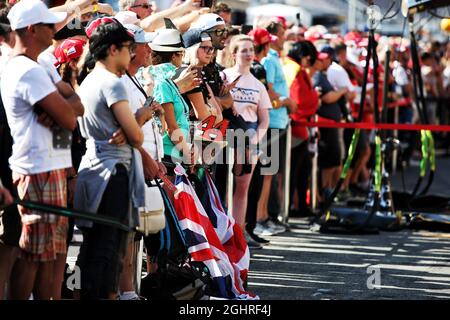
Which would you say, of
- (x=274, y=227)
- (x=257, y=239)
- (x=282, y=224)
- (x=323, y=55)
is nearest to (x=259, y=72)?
(x=257, y=239)

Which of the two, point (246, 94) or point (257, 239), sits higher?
point (246, 94)

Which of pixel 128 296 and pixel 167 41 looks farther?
pixel 167 41

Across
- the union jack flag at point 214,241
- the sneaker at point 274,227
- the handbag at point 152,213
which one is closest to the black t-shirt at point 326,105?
the sneaker at point 274,227

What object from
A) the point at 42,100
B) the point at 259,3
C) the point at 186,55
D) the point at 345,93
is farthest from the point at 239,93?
the point at 259,3

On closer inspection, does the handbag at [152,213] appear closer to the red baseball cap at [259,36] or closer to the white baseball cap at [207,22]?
the white baseball cap at [207,22]

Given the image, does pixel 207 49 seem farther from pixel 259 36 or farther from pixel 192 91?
pixel 259 36

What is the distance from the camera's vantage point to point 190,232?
7801 millimetres

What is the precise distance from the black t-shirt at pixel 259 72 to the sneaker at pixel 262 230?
1.57m

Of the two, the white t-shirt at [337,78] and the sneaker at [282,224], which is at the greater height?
the white t-shirt at [337,78]

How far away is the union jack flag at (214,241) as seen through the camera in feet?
25.6

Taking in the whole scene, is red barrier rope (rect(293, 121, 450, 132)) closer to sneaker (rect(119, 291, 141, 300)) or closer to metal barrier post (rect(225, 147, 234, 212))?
metal barrier post (rect(225, 147, 234, 212))

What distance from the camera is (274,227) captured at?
11695mm

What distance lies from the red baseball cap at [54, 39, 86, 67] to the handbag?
3.48 feet

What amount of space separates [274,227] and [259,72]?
1.80m
